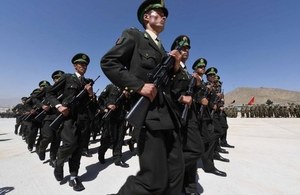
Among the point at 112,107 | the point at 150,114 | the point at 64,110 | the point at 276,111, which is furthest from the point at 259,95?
the point at 150,114

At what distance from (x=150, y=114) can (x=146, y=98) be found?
14 centimetres

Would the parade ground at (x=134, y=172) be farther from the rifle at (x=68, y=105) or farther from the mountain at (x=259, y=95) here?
the mountain at (x=259, y=95)

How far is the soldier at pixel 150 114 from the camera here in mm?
Answer: 1823

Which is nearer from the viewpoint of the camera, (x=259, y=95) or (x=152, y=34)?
(x=152, y=34)

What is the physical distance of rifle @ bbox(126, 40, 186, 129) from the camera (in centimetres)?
183

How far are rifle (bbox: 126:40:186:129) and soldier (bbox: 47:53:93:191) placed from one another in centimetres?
226

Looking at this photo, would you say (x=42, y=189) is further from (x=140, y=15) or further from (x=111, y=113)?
(x=140, y=15)

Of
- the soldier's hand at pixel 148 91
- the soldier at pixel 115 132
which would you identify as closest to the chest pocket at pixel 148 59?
the soldier's hand at pixel 148 91

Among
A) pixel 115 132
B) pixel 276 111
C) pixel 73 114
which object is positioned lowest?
pixel 115 132

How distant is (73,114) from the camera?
4.00 metres

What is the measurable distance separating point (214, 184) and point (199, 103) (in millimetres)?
1470

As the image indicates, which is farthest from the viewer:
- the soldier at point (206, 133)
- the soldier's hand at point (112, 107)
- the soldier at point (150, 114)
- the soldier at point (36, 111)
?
the soldier at point (36, 111)

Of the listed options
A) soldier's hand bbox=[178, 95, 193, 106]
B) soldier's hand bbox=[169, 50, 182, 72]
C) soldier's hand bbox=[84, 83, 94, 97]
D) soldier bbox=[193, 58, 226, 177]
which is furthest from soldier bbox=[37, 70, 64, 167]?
soldier's hand bbox=[169, 50, 182, 72]

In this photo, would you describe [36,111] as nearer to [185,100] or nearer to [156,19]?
[185,100]
